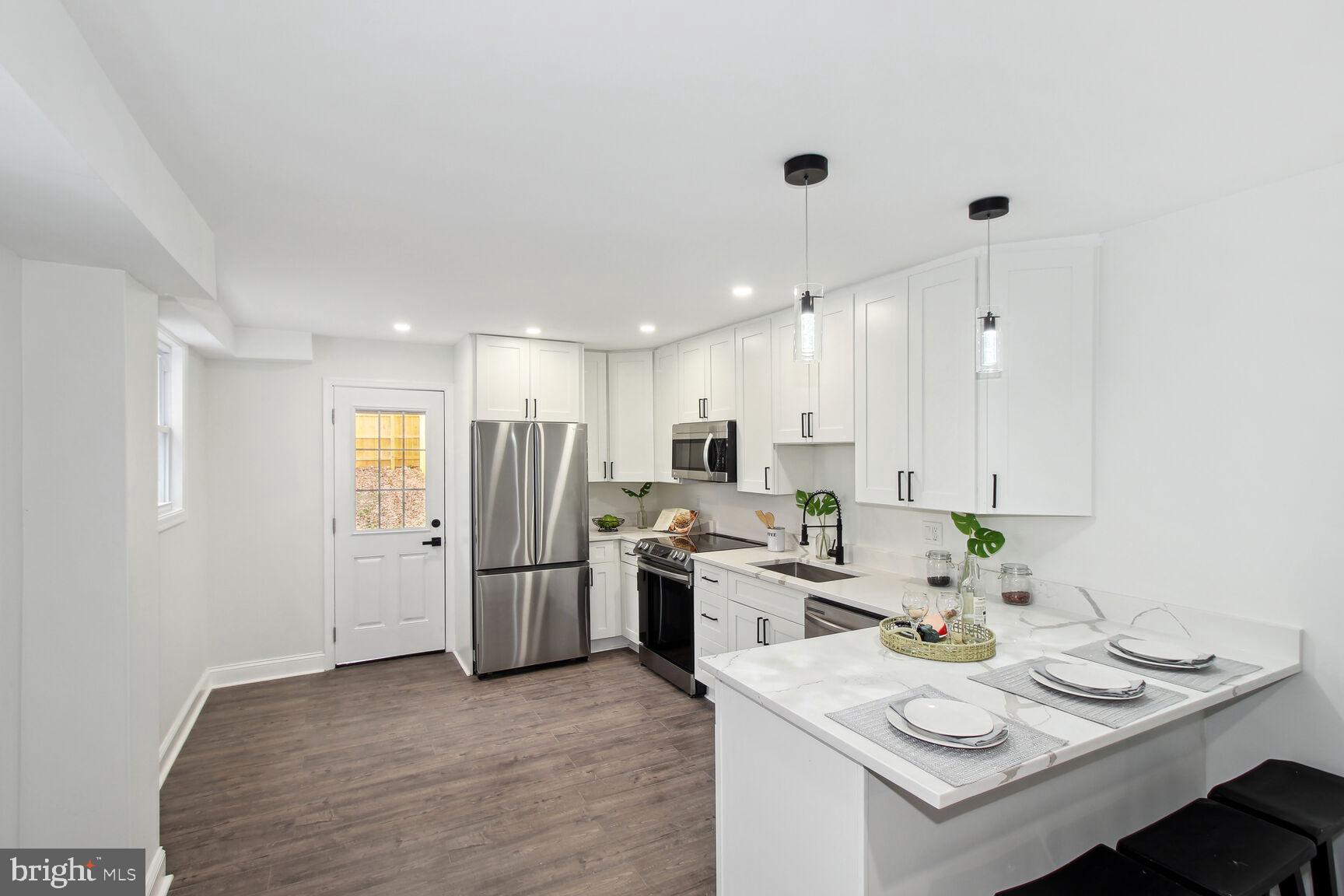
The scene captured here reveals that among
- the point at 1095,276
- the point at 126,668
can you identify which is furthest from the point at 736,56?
the point at 126,668

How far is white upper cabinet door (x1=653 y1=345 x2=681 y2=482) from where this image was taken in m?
5.05

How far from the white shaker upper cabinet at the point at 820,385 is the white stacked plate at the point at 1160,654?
1.54 metres

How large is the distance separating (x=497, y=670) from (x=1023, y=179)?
4.21 metres

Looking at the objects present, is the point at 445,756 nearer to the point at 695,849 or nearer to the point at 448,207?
the point at 695,849

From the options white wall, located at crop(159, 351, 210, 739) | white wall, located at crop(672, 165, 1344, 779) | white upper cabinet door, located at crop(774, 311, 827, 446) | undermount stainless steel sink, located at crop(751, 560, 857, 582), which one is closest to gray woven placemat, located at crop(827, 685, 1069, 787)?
white wall, located at crop(672, 165, 1344, 779)

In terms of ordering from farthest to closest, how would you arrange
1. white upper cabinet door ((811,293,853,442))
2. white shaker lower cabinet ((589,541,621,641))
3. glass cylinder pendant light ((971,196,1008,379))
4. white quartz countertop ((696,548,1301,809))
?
1. white shaker lower cabinet ((589,541,621,641))
2. white upper cabinet door ((811,293,853,442))
3. glass cylinder pendant light ((971,196,1008,379))
4. white quartz countertop ((696,548,1301,809))

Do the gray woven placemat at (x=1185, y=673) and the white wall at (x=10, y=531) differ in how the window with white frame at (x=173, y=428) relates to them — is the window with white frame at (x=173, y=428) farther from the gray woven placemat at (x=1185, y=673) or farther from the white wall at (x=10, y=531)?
the gray woven placemat at (x=1185, y=673)

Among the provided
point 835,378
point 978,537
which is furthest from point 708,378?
point 978,537

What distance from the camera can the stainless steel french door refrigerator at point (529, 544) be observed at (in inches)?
180

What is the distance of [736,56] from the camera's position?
55.5 inches

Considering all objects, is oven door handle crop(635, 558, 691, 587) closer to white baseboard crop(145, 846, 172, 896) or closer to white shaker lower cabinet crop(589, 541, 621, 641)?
white shaker lower cabinet crop(589, 541, 621, 641)

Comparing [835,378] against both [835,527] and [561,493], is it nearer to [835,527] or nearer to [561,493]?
[835,527]

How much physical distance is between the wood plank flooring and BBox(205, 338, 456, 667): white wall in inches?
16.4

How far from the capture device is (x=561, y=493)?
15.8ft
